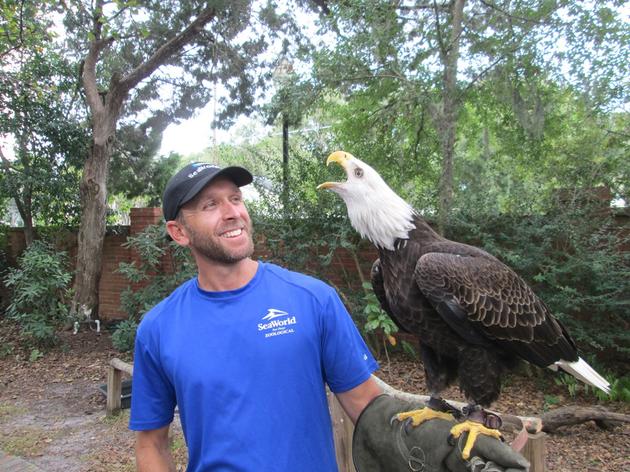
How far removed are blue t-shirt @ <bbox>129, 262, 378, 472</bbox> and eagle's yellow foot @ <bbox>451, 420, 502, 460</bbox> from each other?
532mm

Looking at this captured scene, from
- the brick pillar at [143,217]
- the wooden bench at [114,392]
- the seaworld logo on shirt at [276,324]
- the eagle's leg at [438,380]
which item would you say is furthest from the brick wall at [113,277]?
the seaworld logo on shirt at [276,324]

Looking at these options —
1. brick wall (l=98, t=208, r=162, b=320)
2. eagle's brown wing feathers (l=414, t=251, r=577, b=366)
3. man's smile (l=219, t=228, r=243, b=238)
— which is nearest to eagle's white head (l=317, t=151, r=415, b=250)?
eagle's brown wing feathers (l=414, t=251, r=577, b=366)

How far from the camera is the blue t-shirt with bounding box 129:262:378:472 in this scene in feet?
5.09

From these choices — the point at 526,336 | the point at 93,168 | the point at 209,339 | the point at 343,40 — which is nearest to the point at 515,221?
the point at 343,40

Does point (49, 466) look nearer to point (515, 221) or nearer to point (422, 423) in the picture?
point (422, 423)

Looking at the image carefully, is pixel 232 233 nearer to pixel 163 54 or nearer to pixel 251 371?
pixel 251 371

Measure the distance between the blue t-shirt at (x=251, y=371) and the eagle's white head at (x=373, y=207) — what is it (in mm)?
786

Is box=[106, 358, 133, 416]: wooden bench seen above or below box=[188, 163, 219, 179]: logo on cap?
below

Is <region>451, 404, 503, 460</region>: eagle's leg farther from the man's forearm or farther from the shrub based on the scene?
the shrub

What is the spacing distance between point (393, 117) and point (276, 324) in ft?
19.0

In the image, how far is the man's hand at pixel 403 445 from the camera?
1861mm

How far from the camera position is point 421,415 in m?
2.13

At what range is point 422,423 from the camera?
208 cm

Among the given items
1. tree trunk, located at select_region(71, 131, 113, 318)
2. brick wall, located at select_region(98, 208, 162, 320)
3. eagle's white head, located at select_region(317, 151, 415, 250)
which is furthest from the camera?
brick wall, located at select_region(98, 208, 162, 320)
